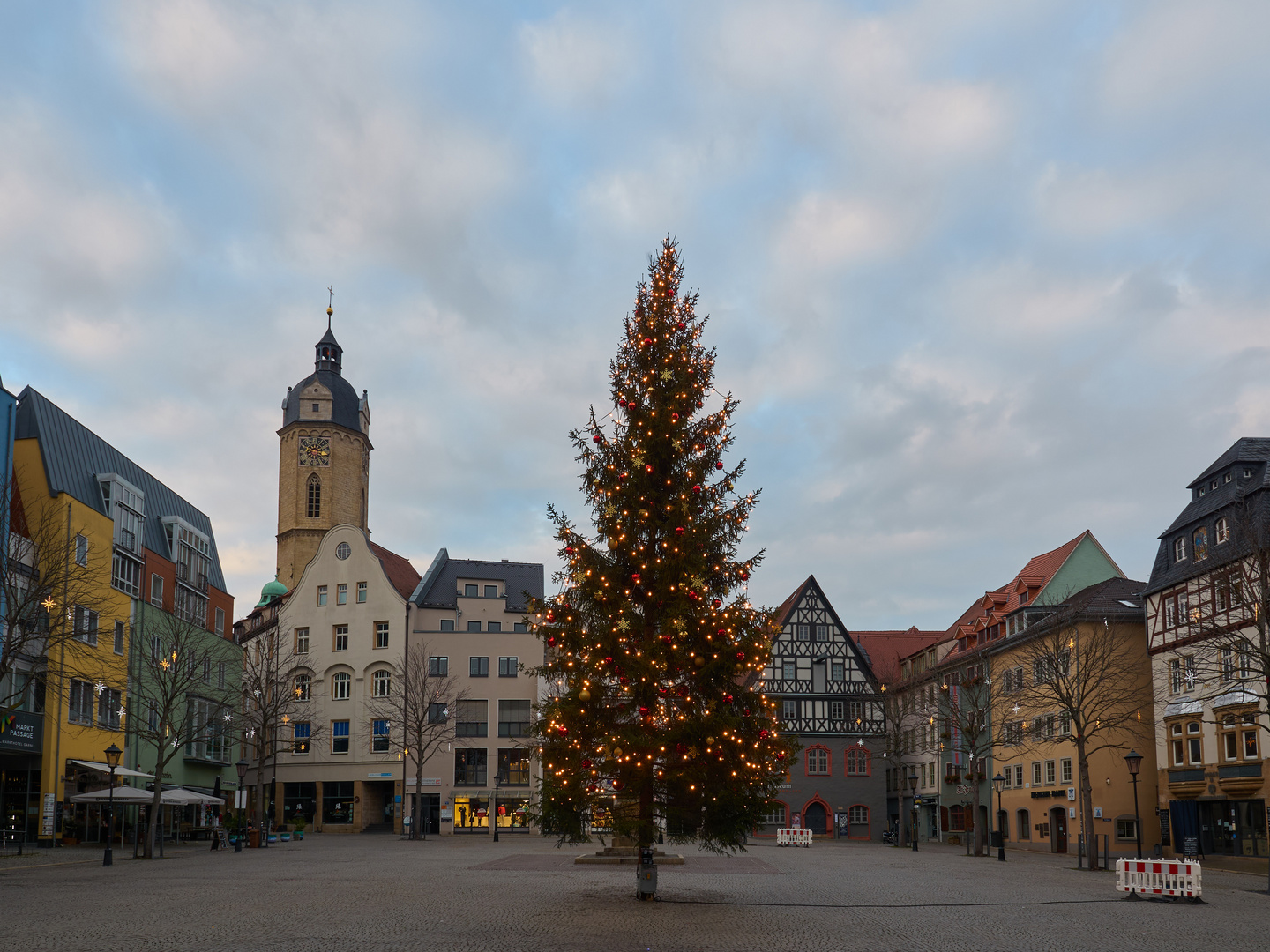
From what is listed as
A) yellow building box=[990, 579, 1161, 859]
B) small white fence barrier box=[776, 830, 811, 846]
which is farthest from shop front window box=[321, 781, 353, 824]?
yellow building box=[990, 579, 1161, 859]

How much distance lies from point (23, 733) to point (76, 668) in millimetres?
3998

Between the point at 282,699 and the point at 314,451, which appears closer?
the point at 282,699

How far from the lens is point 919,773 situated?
77.8 m

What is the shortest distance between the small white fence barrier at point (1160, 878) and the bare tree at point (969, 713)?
28583 millimetres

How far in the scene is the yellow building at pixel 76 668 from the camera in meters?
45.8

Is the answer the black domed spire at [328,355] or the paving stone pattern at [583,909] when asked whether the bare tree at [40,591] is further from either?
the black domed spire at [328,355]

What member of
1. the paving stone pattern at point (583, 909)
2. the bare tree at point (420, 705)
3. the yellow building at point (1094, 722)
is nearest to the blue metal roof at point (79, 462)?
the bare tree at point (420, 705)

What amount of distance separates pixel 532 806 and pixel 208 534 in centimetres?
5087

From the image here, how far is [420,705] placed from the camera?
69.4m

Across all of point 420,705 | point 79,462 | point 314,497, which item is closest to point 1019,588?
point 420,705

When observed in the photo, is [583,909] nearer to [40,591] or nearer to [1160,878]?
[1160,878]

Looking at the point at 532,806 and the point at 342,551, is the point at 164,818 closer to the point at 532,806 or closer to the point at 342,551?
the point at 342,551

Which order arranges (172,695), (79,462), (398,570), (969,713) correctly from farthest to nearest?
(398,570)
(969,713)
(79,462)
(172,695)

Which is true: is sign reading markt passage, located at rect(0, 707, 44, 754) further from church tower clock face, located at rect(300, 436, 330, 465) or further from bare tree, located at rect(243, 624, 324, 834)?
church tower clock face, located at rect(300, 436, 330, 465)
